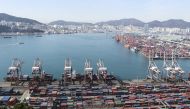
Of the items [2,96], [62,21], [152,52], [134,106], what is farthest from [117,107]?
[62,21]

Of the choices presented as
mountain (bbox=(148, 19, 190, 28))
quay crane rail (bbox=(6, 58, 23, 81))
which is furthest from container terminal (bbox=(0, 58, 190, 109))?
mountain (bbox=(148, 19, 190, 28))

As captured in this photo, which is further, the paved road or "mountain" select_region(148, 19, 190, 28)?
"mountain" select_region(148, 19, 190, 28)

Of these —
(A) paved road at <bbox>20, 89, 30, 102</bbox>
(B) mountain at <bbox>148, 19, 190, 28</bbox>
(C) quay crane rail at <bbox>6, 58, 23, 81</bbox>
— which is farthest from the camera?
(B) mountain at <bbox>148, 19, 190, 28</bbox>

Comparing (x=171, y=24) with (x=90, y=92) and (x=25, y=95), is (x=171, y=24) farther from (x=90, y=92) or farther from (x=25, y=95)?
(x=25, y=95)

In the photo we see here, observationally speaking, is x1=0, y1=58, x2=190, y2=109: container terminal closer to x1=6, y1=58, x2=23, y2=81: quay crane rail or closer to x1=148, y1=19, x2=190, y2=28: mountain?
x1=6, y1=58, x2=23, y2=81: quay crane rail

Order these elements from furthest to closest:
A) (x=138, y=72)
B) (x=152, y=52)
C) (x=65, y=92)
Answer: (x=152, y=52)
(x=138, y=72)
(x=65, y=92)

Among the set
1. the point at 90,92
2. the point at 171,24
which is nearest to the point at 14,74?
the point at 90,92

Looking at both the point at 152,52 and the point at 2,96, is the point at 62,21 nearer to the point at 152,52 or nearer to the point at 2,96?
the point at 152,52

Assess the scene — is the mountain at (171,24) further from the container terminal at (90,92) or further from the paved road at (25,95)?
the paved road at (25,95)
